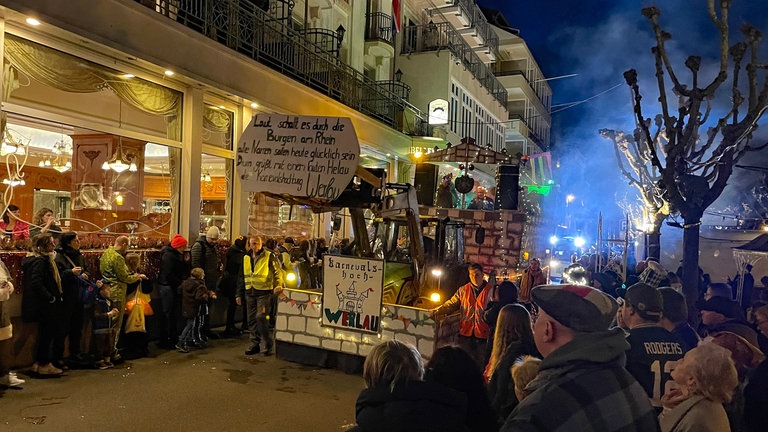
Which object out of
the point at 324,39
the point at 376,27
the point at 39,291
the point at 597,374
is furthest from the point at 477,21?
the point at 597,374

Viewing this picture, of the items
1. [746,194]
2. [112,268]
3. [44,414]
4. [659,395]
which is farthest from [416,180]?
[746,194]

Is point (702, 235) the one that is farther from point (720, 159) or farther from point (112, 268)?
point (112, 268)

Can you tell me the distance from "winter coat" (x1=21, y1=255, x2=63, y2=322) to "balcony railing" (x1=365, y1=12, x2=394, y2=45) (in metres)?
15.4

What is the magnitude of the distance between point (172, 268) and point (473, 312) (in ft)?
17.5

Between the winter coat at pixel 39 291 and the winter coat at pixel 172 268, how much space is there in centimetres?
204

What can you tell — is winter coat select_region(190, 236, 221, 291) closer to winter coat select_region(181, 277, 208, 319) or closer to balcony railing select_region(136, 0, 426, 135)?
winter coat select_region(181, 277, 208, 319)

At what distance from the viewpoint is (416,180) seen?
47.6 feet

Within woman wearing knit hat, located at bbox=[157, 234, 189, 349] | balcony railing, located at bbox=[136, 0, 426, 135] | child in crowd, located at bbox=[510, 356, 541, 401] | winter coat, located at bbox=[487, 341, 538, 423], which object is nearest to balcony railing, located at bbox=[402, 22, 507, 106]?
balcony railing, located at bbox=[136, 0, 426, 135]

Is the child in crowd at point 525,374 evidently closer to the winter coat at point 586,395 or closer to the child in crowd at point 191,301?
the winter coat at point 586,395

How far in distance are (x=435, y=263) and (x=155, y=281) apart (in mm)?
5062

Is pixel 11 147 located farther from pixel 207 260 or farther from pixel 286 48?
pixel 286 48

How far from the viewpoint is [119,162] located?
10.9 metres

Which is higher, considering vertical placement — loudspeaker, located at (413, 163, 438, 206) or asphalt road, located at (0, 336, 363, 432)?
loudspeaker, located at (413, 163, 438, 206)

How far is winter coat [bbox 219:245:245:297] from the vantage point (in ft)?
34.8
